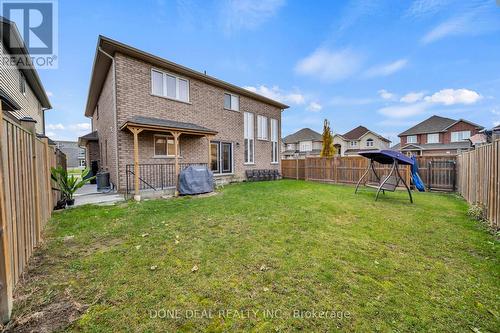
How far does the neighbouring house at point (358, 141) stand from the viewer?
41044mm

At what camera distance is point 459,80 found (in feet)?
66.4

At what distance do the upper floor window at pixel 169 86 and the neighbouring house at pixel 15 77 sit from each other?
4.53m

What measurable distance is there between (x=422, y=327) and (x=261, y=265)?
181 centimetres

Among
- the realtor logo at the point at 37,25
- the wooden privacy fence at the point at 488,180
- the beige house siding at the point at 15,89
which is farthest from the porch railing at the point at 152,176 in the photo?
the wooden privacy fence at the point at 488,180

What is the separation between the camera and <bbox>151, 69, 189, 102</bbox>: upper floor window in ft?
32.2

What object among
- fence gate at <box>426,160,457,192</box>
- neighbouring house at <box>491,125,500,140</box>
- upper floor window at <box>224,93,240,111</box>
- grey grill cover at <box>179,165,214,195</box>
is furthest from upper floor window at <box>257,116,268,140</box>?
neighbouring house at <box>491,125,500,140</box>

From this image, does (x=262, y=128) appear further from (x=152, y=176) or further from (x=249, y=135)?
(x=152, y=176)

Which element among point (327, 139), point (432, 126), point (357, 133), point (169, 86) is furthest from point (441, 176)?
point (357, 133)

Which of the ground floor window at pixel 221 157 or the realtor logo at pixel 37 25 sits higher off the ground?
the realtor logo at pixel 37 25

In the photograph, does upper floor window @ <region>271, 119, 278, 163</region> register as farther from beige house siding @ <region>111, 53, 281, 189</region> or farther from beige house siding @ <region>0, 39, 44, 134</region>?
beige house siding @ <region>0, 39, 44, 134</region>

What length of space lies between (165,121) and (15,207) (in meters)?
7.62

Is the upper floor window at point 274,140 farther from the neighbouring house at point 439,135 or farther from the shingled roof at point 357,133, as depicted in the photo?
the shingled roof at point 357,133

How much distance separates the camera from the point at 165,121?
963cm

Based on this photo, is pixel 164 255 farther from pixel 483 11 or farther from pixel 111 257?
pixel 483 11
